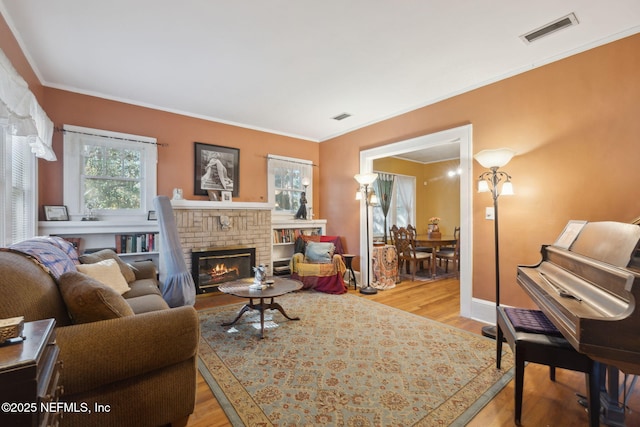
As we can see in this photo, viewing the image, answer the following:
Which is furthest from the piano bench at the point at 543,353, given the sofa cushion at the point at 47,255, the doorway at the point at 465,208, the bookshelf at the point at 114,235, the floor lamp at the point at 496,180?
the bookshelf at the point at 114,235

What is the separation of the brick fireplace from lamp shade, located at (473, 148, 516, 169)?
3.13 m

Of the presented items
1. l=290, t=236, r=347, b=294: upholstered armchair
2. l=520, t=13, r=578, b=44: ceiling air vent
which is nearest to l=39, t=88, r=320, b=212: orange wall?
l=290, t=236, r=347, b=294: upholstered armchair

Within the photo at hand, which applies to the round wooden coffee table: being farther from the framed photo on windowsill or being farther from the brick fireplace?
the framed photo on windowsill

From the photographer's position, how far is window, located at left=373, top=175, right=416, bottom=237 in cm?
655

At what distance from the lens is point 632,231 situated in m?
1.46

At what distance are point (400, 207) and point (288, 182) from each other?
3.14 m

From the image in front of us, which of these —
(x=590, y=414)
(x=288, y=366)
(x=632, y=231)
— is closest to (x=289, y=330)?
(x=288, y=366)

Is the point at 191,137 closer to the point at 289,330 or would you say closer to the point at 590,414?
the point at 289,330

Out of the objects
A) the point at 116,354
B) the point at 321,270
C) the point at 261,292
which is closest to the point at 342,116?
the point at 321,270

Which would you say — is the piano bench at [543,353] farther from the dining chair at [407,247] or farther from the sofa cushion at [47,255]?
the dining chair at [407,247]

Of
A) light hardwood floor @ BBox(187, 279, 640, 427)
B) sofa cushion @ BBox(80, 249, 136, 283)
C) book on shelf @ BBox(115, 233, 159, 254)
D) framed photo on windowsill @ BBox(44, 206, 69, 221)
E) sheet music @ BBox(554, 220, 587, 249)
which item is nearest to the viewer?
light hardwood floor @ BBox(187, 279, 640, 427)

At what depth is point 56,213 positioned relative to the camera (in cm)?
324

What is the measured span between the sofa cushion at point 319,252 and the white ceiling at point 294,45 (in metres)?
2.15

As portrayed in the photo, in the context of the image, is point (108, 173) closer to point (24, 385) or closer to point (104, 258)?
point (104, 258)
